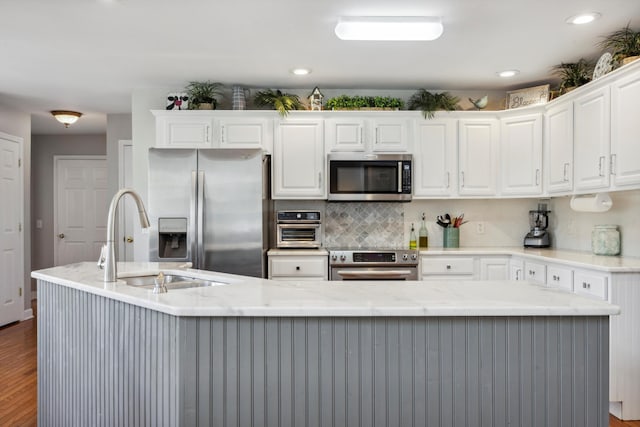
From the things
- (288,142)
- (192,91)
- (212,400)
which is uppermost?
(192,91)

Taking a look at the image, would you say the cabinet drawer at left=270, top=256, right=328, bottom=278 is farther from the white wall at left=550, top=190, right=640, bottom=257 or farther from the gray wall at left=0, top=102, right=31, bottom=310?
the gray wall at left=0, top=102, right=31, bottom=310

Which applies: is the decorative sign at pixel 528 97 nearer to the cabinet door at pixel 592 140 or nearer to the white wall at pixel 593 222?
the cabinet door at pixel 592 140

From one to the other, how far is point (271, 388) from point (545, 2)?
99.9 inches

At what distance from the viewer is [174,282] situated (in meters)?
2.49

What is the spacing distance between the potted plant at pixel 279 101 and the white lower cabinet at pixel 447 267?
1752mm

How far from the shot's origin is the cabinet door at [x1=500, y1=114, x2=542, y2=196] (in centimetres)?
416

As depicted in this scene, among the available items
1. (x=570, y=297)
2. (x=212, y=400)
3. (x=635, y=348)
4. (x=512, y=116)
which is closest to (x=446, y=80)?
(x=512, y=116)

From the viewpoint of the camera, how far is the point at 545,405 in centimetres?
155

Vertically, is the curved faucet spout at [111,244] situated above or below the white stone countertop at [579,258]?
above

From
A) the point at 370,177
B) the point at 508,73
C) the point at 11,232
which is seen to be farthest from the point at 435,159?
the point at 11,232

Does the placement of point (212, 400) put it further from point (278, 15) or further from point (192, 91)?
point (192, 91)

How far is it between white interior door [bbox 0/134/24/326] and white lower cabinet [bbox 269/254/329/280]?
3215mm

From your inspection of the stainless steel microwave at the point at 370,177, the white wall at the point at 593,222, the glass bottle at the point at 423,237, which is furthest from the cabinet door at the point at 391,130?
the white wall at the point at 593,222

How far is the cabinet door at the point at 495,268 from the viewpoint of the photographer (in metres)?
4.09
